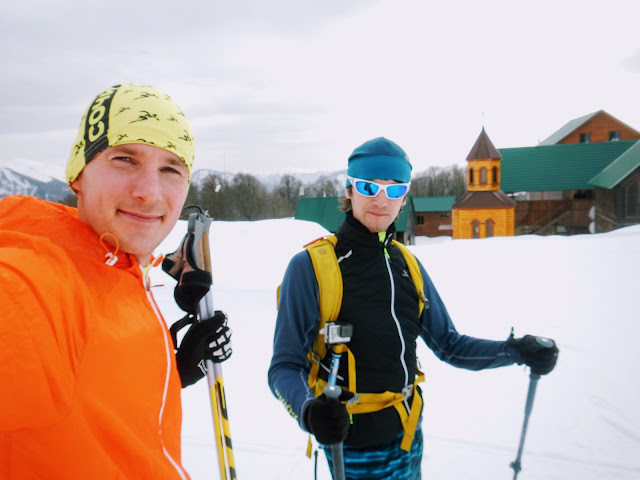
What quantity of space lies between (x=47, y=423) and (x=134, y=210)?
631 mm

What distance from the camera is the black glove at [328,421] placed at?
5.04 feet

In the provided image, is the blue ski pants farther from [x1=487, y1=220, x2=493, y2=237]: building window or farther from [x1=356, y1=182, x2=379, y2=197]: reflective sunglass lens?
[x1=487, y1=220, x2=493, y2=237]: building window

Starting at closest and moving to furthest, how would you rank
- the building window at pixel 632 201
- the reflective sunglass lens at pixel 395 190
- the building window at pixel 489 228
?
the reflective sunglass lens at pixel 395 190
the building window at pixel 632 201
the building window at pixel 489 228

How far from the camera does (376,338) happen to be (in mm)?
2033

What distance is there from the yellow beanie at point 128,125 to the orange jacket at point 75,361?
10.9 inches

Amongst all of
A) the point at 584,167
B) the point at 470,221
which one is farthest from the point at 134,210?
the point at 584,167

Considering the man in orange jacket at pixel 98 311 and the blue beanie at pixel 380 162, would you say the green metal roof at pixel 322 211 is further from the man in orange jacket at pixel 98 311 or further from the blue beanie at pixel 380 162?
the man in orange jacket at pixel 98 311

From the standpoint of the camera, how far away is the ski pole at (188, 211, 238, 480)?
202 centimetres

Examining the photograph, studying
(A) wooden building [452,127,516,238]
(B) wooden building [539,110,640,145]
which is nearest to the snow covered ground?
(A) wooden building [452,127,516,238]

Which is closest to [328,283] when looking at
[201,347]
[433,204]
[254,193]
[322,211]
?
[201,347]

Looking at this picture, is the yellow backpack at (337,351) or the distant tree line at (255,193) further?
the distant tree line at (255,193)

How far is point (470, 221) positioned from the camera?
28781mm

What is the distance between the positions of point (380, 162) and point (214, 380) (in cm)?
158

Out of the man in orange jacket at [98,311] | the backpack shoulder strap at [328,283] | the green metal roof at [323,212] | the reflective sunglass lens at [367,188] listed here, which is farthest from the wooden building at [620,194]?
the man in orange jacket at [98,311]
